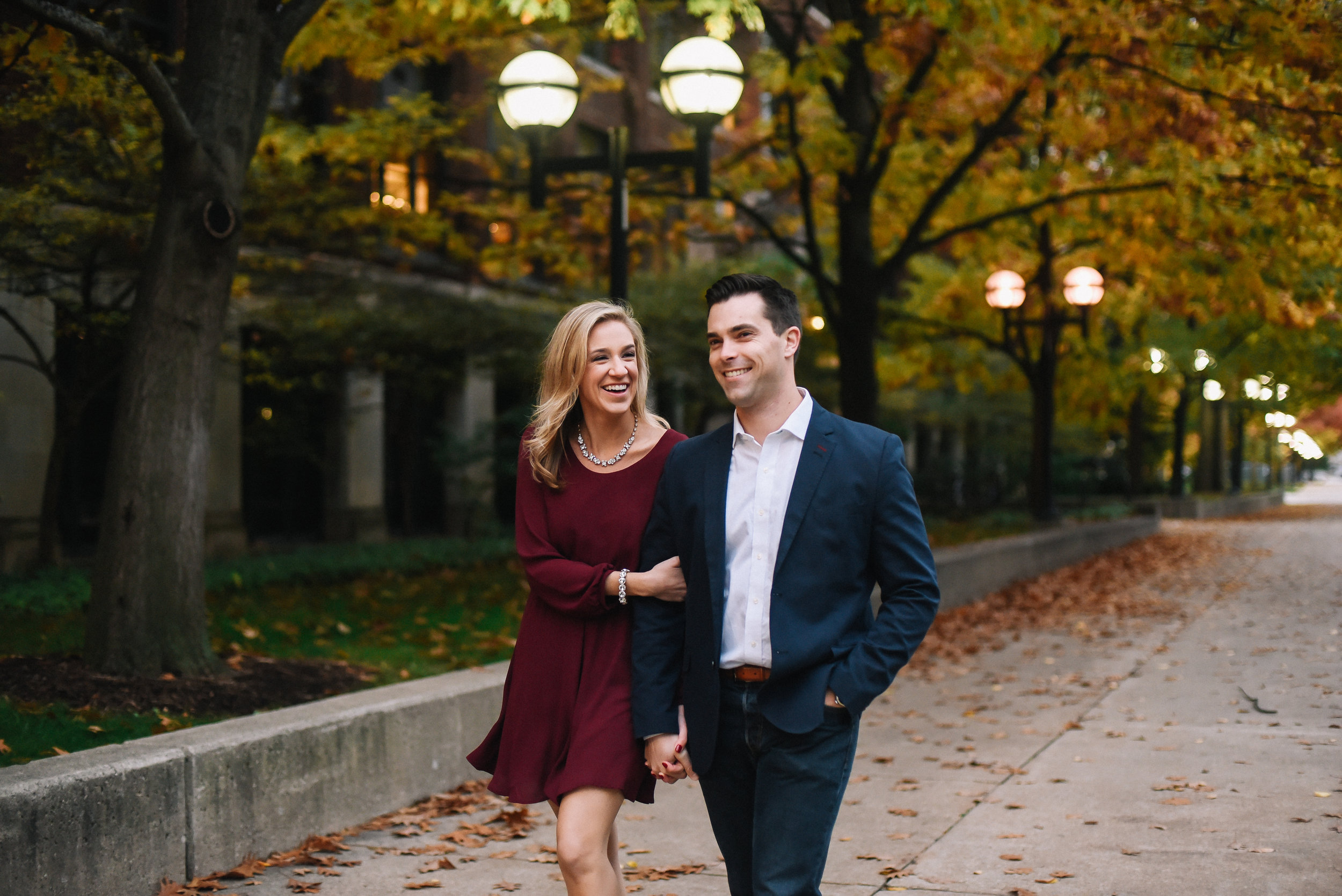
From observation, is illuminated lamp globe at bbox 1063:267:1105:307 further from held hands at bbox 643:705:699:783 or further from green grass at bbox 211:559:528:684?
held hands at bbox 643:705:699:783

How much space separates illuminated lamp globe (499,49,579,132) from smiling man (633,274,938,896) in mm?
6318

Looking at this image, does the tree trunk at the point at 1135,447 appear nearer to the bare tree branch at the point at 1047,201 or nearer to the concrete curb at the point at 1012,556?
the concrete curb at the point at 1012,556

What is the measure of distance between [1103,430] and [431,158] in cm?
2093

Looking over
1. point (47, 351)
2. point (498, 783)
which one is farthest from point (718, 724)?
point (47, 351)

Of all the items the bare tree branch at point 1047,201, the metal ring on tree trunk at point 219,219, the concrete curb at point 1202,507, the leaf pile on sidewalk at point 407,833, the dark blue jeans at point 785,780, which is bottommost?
the concrete curb at point 1202,507

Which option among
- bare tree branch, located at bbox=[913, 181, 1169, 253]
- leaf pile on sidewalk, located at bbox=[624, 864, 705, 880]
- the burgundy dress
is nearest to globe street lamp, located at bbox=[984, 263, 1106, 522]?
bare tree branch, located at bbox=[913, 181, 1169, 253]

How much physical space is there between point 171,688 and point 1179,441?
31.4 metres

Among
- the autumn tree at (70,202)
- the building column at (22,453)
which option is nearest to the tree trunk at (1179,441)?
the building column at (22,453)

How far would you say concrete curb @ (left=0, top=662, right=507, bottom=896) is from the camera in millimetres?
4316

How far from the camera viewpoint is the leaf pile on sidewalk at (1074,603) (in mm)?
11766

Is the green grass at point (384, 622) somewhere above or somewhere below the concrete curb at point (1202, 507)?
above

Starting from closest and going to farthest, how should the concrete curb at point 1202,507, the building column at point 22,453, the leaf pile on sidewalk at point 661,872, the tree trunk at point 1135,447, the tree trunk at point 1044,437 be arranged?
the leaf pile on sidewalk at point 661,872 < the building column at point 22,453 < the tree trunk at point 1044,437 < the concrete curb at point 1202,507 < the tree trunk at point 1135,447

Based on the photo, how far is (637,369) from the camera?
3580mm

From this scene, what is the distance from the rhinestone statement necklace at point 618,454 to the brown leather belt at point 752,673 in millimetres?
779
